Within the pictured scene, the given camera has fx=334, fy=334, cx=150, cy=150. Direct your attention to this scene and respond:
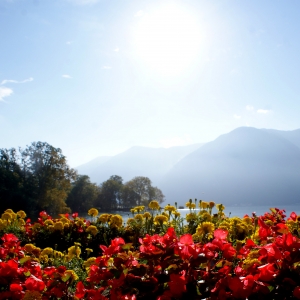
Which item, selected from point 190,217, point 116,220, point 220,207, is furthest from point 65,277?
point 220,207

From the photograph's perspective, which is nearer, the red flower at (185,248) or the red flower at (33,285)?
the red flower at (185,248)

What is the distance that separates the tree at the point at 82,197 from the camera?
39875 mm

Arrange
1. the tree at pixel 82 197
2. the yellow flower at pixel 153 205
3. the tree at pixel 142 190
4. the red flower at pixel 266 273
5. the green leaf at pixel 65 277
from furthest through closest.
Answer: the tree at pixel 82 197, the tree at pixel 142 190, the yellow flower at pixel 153 205, the green leaf at pixel 65 277, the red flower at pixel 266 273

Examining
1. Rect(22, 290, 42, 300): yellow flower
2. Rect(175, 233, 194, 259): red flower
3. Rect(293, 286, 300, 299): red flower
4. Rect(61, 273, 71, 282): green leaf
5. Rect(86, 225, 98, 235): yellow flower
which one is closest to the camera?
Rect(293, 286, 300, 299): red flower

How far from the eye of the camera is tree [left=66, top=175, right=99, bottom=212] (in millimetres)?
39875

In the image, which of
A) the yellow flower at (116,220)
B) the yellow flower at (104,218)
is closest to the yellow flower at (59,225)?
the yellow flower at (104,218)

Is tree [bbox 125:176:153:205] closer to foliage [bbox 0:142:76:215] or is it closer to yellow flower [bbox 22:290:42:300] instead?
foliage [bbox 0:142:76:215]

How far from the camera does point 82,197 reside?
40.3 meters

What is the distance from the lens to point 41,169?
29.3 m

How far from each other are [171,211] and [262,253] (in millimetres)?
3104

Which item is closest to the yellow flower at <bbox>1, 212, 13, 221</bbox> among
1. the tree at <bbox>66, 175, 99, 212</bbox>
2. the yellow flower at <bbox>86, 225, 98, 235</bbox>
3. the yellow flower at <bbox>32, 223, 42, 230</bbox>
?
the yellow flower at <bbox>32, 223, 42, 230</bbox>

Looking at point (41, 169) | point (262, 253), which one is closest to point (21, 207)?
point (41, 169)

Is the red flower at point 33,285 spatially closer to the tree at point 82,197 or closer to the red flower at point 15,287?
the red flower at point 15,287

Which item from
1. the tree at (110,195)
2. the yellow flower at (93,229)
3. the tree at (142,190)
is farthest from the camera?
the tree at (110,195)
